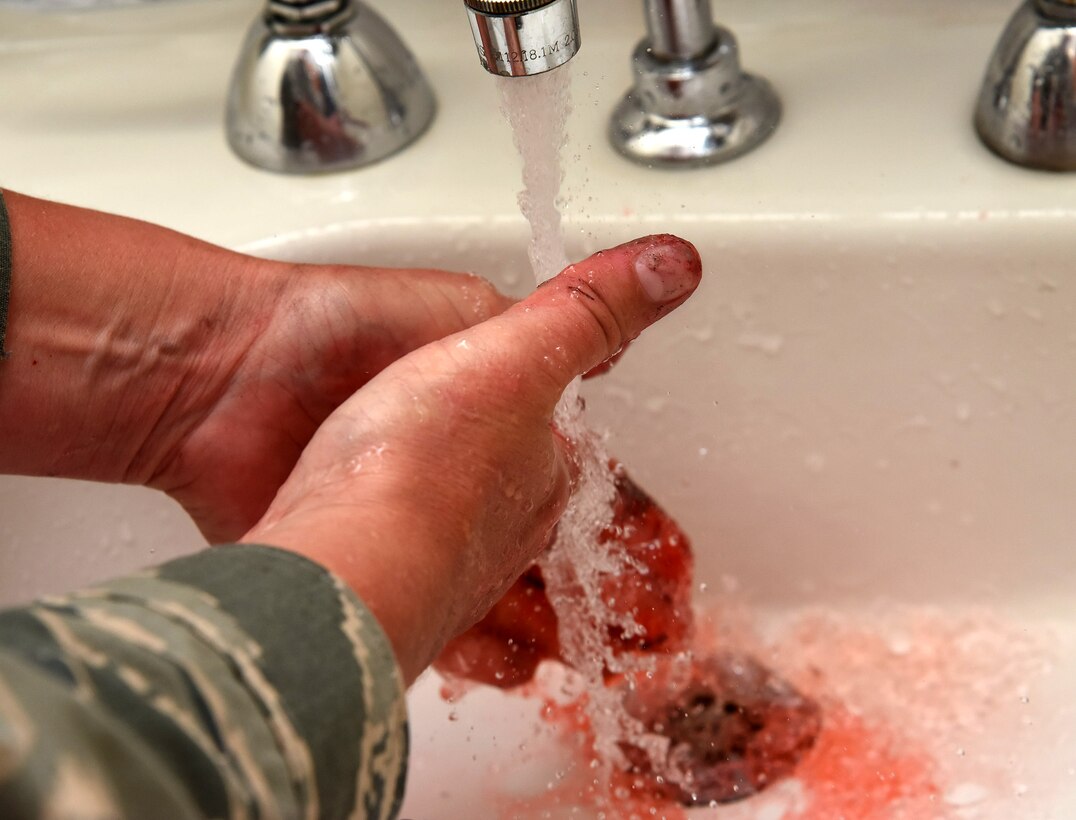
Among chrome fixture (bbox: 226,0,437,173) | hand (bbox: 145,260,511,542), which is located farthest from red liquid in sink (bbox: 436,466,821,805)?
chrome fixture (bbox: 226,0,437,173)

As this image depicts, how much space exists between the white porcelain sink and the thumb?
14cm

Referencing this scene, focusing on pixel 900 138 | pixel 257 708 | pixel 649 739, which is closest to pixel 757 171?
pixel 900 138

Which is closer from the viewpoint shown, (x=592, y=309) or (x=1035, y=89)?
(x=592, y=309)

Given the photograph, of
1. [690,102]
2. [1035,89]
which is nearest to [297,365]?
[690,102]

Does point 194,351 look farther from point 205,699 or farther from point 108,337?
point 205,699

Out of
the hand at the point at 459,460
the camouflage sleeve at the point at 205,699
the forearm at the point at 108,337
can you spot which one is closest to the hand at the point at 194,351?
the forearm at the point at 108,337

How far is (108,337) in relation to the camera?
462 mm

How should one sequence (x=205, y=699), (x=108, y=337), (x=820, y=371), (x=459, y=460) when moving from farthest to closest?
(x=820, y=371) < (x=108, y=337) < (x=459, y=460) < (x=205, y=699)

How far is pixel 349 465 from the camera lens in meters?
0.35

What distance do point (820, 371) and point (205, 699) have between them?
0.41m

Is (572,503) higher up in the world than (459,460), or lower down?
lower down

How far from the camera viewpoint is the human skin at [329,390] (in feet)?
1.09

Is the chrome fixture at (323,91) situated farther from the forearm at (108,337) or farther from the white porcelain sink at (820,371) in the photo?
the forearm at (108,337)

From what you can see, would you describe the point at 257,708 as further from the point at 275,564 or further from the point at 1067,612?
the point at 1067,612
